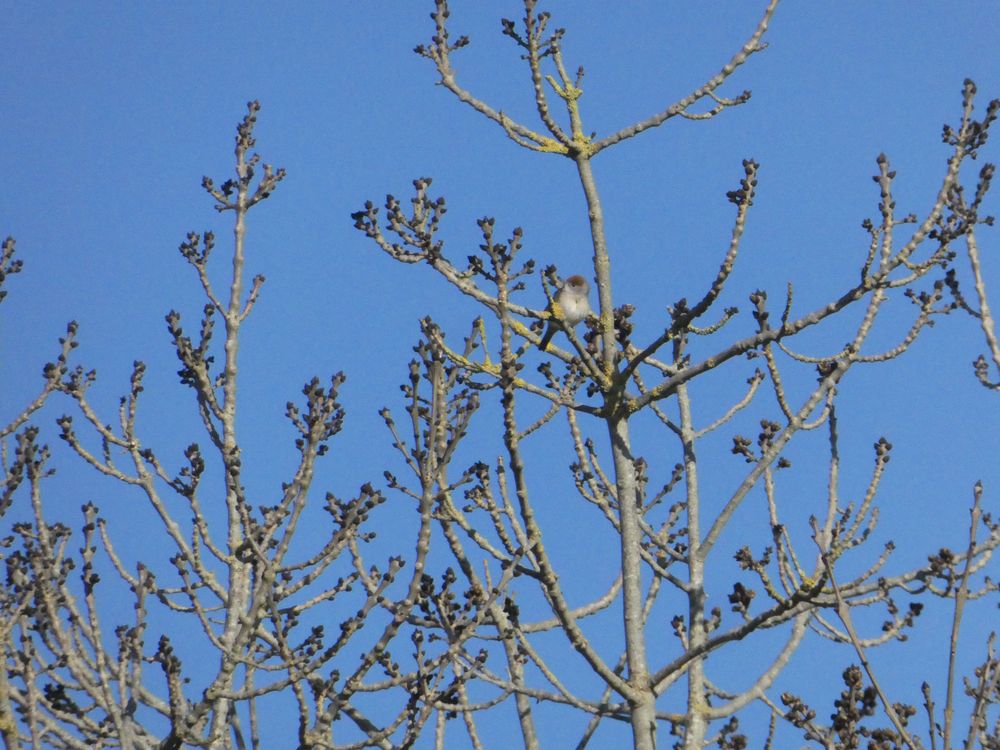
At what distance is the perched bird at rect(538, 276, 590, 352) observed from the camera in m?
7.52

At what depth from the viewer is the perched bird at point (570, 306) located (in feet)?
24.7

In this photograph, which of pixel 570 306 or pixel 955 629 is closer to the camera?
pixel 955 629

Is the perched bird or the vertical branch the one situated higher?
the perched bird

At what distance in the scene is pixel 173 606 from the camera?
959cm

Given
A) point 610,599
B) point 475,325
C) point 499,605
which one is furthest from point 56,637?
point 610,599

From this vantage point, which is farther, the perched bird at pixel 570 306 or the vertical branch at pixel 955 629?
the perched bird at pixel 570 306

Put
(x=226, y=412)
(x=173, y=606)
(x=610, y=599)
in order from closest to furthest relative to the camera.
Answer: (x=610, y=599), (x=173, y=606), (x=226, y=412)

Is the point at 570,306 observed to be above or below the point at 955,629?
above

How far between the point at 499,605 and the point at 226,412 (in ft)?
12.7

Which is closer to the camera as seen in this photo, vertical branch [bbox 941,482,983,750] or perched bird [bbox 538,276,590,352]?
vertical branch [bbox 941,482,983,750]

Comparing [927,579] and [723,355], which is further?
[723,355]

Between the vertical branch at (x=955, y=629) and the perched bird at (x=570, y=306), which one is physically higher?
the perched bird at (x=570, y=306)

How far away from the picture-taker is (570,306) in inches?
419

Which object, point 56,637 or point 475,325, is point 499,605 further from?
point 56,637
